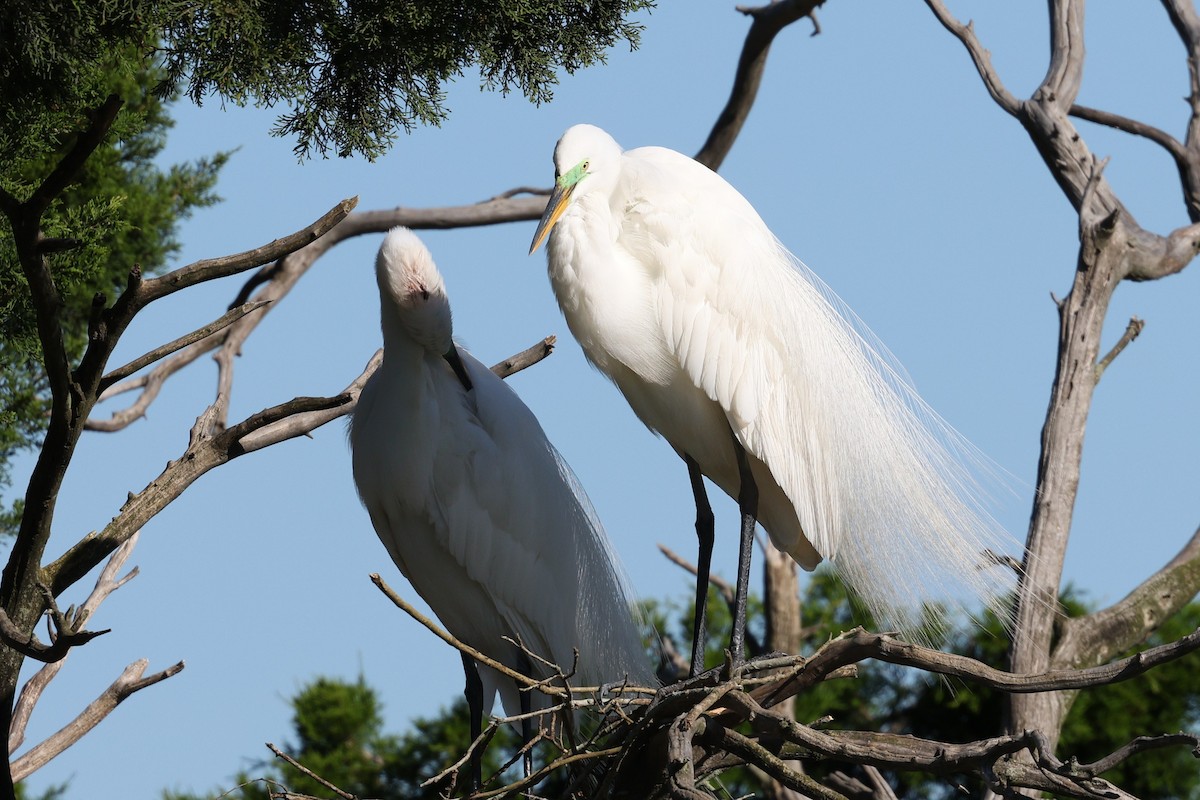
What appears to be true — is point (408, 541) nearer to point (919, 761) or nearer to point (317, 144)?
point (317, 144)

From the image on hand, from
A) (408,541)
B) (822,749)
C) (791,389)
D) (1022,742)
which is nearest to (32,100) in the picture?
(408,541)

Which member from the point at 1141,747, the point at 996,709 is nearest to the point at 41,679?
the point at 1141,747

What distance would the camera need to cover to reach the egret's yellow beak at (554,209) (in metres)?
3.91

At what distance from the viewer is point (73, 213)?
4.13 metres

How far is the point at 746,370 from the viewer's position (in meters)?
3.98

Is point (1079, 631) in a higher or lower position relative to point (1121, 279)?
lower

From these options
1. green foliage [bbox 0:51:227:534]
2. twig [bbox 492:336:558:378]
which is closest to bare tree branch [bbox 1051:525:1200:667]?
twig [bbox 492:336:558:378]

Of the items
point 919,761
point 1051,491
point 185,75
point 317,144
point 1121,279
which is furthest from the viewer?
point 1121,279

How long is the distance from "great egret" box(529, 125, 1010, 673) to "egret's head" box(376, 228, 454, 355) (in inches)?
17.6

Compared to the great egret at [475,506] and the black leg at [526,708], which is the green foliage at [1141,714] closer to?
the great egret at [475,506]

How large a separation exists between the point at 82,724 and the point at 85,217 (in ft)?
5.30

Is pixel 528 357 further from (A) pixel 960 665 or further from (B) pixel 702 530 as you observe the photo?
(A) pixel 960 665

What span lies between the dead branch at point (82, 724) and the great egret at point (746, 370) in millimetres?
1778

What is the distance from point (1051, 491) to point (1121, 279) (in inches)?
45.5
